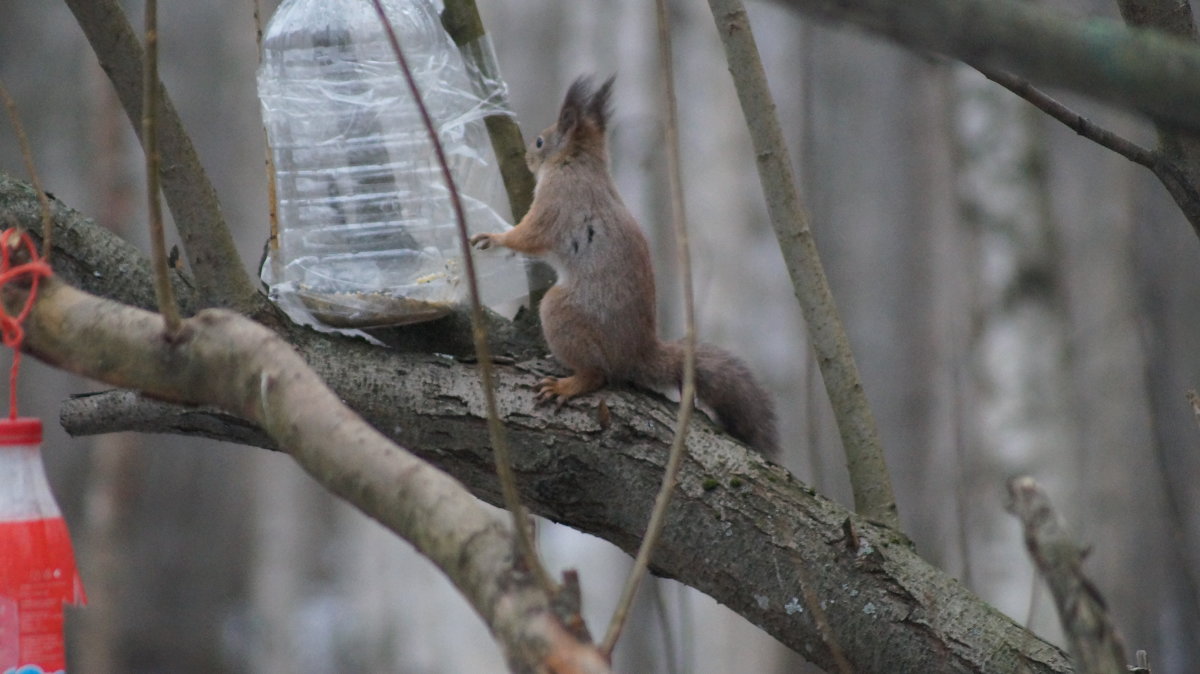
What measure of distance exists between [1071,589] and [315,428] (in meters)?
0.47

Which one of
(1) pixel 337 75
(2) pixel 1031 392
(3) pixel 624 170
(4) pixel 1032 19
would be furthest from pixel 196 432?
(2) pixel 1031 392

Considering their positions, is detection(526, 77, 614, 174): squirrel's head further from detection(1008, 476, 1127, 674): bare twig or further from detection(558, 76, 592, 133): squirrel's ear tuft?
detection(1008, 476, 1127, 674): bare twig

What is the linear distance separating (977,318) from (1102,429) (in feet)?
1.98

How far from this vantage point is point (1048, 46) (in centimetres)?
49

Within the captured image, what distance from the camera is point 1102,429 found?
4.10 metres

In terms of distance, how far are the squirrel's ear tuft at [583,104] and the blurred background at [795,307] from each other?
1.68 m

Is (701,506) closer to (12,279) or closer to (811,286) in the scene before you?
(811,286)

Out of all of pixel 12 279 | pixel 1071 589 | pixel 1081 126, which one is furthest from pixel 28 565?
pixel 1081 126

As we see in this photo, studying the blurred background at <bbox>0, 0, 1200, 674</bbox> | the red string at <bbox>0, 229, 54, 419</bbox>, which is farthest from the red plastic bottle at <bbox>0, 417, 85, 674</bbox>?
the blurred background at <bbox>0, 0, 1200, 674</bbox>

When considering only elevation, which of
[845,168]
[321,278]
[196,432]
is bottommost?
[196,432]

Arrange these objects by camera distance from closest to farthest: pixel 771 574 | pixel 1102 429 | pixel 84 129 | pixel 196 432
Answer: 1. pixel 771 574
2. pixel 196 432
3. pixel 1102 429
4. pixel 84 129

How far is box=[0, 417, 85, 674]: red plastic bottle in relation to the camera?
1017mm

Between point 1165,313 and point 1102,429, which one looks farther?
point 1102,429

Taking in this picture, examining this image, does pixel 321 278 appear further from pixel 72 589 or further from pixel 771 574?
pixel 771 574
